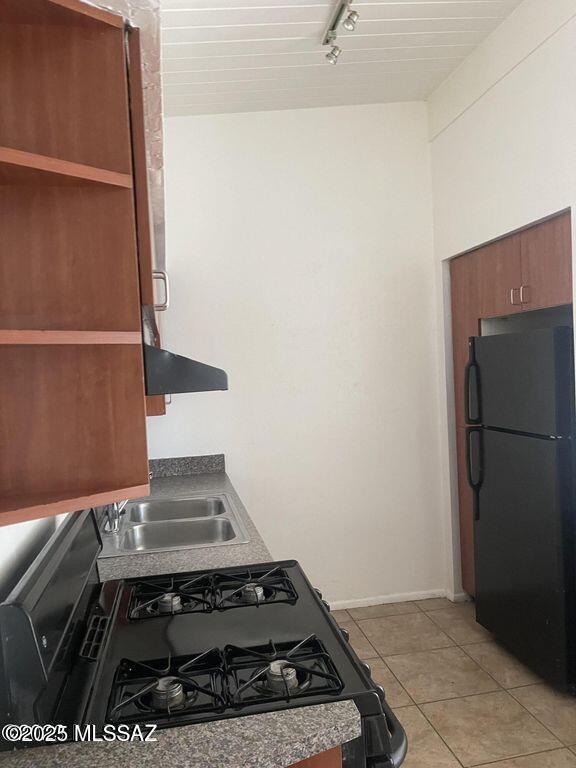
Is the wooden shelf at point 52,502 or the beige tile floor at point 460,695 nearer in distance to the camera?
the wooden shelf at point 52,502

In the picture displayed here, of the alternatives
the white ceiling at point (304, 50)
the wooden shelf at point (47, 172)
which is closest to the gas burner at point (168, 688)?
the wooden shelf at point (47, 172)

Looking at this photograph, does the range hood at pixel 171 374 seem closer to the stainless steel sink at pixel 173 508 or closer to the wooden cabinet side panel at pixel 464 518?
the stainless steel sink at pixel 173 508

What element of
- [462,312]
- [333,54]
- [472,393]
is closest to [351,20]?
[333,54]

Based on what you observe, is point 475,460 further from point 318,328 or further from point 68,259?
point 68,259

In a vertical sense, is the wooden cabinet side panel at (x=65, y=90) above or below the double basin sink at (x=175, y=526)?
above

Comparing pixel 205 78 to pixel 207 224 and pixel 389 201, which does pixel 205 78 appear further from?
pixel 389 201

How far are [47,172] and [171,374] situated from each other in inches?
15.8

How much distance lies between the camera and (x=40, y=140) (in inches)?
42.4

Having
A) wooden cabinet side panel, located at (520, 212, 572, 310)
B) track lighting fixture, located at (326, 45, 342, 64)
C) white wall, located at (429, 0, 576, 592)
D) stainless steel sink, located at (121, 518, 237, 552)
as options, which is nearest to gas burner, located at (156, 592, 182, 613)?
stainless steel sink, located at (121, 518, 237, 552)

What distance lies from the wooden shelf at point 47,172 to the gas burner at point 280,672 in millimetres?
907

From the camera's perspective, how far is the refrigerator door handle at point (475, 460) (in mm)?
3289

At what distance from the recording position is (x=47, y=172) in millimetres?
979

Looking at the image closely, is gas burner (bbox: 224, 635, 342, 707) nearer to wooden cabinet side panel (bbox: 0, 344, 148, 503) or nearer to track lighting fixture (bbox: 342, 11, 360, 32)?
wooden cabinet side panel (bbox: 0, 344, 148, 503)

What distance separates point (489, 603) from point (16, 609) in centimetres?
275
